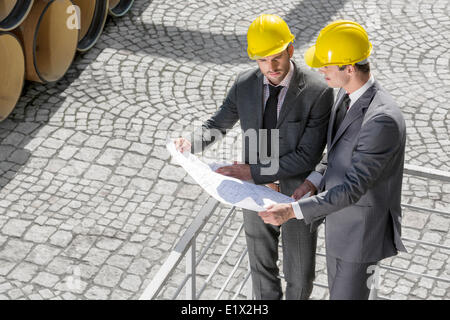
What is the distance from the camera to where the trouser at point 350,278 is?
3930 millimetres

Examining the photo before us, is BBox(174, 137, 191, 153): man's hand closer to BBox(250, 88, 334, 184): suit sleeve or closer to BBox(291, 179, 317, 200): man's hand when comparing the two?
BBox(250, 88, 334, 184): suit sleeve

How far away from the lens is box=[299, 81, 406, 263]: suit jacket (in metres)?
3.52

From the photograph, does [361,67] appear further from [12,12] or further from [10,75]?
[10,75]

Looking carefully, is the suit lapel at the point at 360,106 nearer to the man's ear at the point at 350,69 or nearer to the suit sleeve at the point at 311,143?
the man's ear at the point at 350,69

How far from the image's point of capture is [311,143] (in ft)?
13.5

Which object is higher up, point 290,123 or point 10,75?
point 290,123

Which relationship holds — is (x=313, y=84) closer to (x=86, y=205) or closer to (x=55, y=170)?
(x=86, y=205)

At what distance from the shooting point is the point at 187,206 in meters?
6.73

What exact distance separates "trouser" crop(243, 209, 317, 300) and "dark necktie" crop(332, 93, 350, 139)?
0.70 meters

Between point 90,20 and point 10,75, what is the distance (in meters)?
1.68

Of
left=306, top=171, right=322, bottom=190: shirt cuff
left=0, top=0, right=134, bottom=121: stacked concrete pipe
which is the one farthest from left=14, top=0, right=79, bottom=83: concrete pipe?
left=306, top=171, right=322, bottom=190: shirt cuff

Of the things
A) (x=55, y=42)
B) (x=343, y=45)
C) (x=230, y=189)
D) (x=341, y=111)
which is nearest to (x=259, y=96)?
(x=341, y=111)

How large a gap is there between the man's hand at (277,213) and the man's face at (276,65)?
79cm

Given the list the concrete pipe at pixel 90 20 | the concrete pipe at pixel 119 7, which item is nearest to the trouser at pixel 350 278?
Result: the concrete pipe at pixel 90 20
